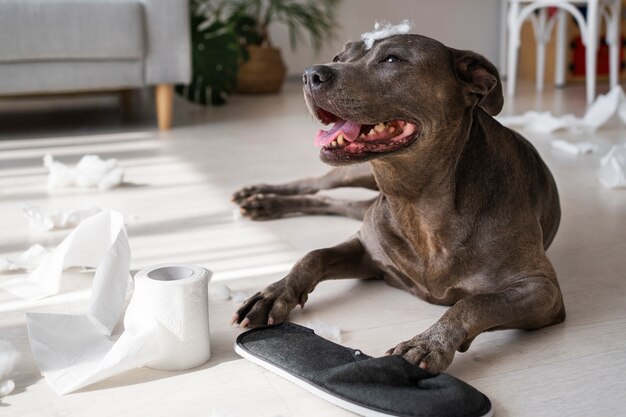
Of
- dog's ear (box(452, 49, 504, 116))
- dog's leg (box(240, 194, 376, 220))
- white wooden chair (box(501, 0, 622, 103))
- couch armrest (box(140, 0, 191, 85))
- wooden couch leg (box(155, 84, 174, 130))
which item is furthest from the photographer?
white wooden chair (box(501, 0, 622, 103))

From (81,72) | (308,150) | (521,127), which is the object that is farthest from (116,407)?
(521,127)

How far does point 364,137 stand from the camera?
1.61 meters

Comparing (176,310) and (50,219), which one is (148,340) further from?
(50,219)

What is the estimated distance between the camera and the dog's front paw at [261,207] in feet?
8.50

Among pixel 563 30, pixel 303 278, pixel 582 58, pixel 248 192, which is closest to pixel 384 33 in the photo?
pixel 303 278

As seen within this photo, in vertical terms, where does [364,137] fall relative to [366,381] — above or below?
above

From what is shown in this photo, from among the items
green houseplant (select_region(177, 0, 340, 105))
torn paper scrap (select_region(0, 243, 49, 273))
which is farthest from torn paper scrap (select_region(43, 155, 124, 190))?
green houseplant (select_region(177, 0, 340, 105))

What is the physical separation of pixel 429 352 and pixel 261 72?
4.50 m

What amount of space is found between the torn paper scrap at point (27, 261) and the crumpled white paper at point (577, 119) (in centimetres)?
273

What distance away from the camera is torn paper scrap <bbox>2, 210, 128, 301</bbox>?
1950mm

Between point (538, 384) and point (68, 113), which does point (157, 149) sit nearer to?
point (68, 113)

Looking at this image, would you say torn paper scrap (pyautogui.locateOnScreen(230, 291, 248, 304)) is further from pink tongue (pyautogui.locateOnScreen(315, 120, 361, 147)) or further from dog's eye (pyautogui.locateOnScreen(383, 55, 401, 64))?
dog's eye (pyautogui.locateOnScreen(383, 55, 401, 64))

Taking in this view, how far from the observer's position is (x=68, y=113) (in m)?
5.09

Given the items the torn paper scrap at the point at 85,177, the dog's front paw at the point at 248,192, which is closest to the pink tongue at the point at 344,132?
the dog's front paw at the point at 248,192
